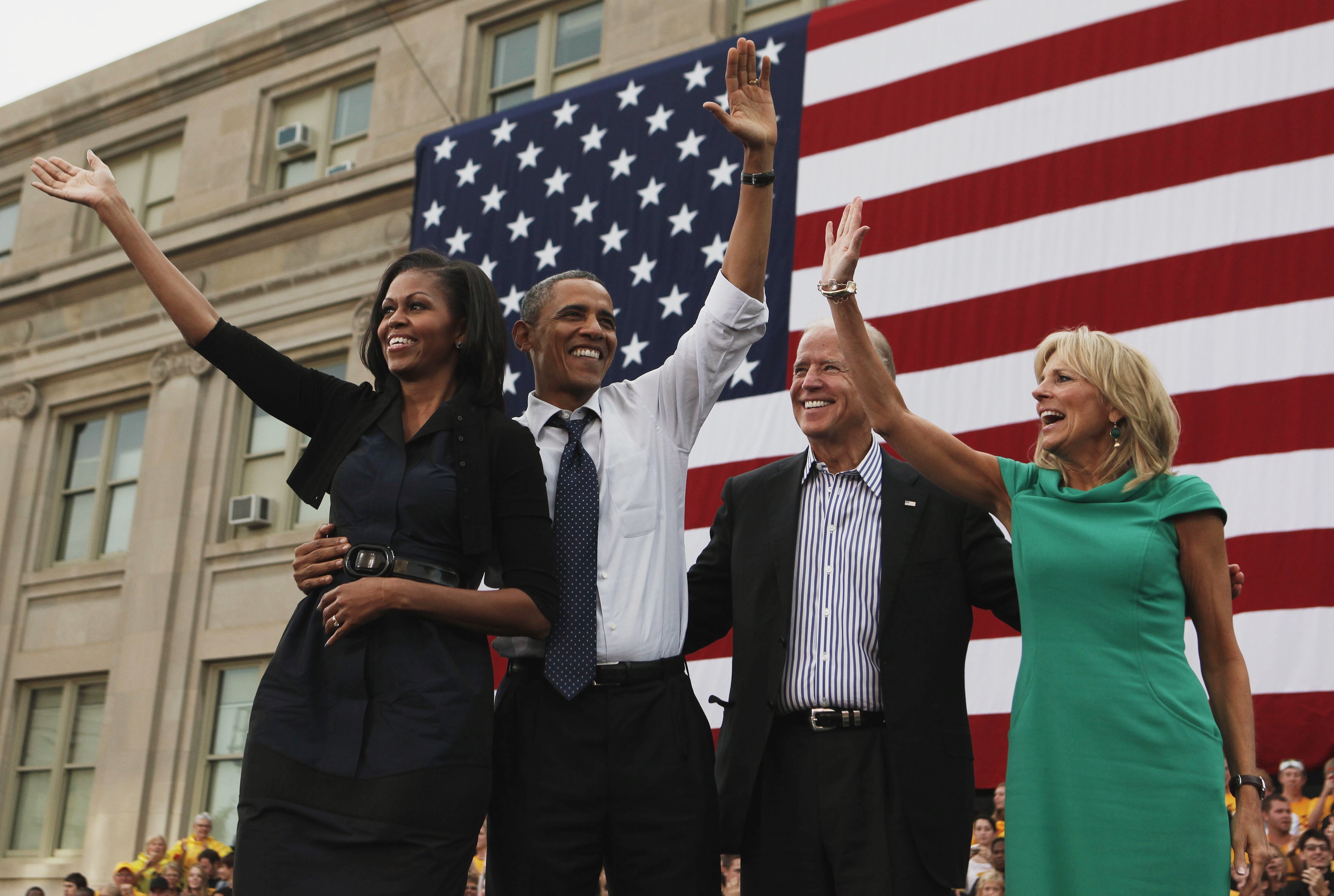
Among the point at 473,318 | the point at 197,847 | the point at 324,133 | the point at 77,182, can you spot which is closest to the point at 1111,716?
the point at 473,318

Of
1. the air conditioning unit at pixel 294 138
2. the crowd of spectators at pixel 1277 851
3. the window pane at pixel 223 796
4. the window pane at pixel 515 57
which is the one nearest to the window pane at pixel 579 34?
the window pane at pixel 515 57

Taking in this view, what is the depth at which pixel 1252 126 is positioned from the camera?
8.88 metres

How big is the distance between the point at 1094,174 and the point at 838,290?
7.18 m

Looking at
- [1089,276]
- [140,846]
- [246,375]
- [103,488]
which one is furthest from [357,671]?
[103,488]

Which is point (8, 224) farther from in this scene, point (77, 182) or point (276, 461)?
point (77, 182)

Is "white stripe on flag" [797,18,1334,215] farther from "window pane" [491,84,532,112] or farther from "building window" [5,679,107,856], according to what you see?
"building window" [5,679,107,856]

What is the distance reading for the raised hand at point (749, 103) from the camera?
127 inches

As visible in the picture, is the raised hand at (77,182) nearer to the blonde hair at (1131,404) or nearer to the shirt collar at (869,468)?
the shirt collar at (869,468)

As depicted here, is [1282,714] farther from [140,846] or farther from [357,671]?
[140,846]

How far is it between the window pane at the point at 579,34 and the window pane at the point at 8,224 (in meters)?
9.62

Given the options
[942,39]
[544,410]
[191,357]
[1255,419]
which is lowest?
[544,410]

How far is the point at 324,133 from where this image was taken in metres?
17.0

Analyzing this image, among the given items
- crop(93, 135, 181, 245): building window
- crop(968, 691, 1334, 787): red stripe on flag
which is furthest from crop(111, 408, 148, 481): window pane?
crop(968, 691, 1334, 787): red stripe on flag

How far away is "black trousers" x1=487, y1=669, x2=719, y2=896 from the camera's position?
278cm
